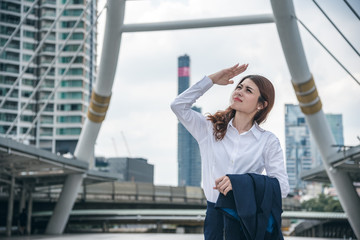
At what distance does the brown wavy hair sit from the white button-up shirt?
0.09 ft

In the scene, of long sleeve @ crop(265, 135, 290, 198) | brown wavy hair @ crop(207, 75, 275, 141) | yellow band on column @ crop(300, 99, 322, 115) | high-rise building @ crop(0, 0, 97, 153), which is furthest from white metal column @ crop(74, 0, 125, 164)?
high-rise building @ crop(0, 0, 97, 153)

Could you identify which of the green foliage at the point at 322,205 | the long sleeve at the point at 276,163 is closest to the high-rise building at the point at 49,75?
the green foliage at the point at 322,205

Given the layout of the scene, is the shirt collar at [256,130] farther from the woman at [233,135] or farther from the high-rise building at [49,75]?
the high-rise building at [49,75]

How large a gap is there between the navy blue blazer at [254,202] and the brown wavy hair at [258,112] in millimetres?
369

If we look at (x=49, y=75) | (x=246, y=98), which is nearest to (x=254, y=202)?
(x=246, y=98)

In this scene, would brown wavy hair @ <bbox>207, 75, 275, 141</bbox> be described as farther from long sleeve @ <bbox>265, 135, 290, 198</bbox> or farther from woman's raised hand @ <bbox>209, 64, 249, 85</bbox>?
long sleeve @ <bbox>265, 135, 290, 198</bbox>

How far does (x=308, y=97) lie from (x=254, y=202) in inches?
516

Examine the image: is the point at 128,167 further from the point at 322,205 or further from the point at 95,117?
the point at 95,117

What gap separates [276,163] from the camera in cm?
275

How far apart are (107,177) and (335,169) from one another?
1535cm

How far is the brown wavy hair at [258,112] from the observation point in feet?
9.42

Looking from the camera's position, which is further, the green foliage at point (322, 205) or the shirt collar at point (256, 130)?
the green foliage at point (322, 205)

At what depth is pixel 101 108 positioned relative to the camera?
1692 centimetres

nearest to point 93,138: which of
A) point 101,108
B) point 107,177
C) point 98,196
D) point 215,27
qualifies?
point 101,108
